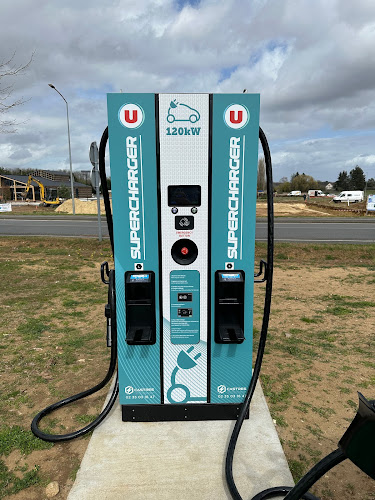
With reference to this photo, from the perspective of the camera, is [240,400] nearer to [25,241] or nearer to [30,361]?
[30,361]

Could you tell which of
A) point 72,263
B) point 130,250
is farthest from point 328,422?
point 72,263

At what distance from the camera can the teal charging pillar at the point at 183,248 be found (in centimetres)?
245

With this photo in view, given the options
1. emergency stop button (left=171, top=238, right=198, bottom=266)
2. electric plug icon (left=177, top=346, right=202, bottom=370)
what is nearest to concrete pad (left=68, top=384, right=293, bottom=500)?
electric plug icon (left=177, top=346, right=202, bottom=370)

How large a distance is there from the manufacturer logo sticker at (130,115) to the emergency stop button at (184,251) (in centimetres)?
89

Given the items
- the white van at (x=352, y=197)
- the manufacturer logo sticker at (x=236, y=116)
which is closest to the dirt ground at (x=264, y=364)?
the manufacturer logo sticker at (x=236, y=116)

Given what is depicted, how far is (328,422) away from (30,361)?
9.72 ft

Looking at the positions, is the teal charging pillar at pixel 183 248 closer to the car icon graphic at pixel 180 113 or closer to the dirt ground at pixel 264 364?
the car icon graphic at pixel 180 113

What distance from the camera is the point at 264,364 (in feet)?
12.2

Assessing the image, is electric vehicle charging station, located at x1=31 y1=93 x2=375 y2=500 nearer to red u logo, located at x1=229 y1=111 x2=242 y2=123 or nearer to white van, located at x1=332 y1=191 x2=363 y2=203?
red u logo, located at x1=229 y1=111 x2=242 y2=123

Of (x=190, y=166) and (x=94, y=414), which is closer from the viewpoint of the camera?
(x=190, y=166)

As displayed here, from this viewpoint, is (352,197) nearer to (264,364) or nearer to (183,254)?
(264,364)

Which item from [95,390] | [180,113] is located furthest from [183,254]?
[95,390]

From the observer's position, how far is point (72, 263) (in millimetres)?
8461

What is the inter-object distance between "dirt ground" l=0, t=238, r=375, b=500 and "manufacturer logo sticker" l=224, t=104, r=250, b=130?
2300 mm
